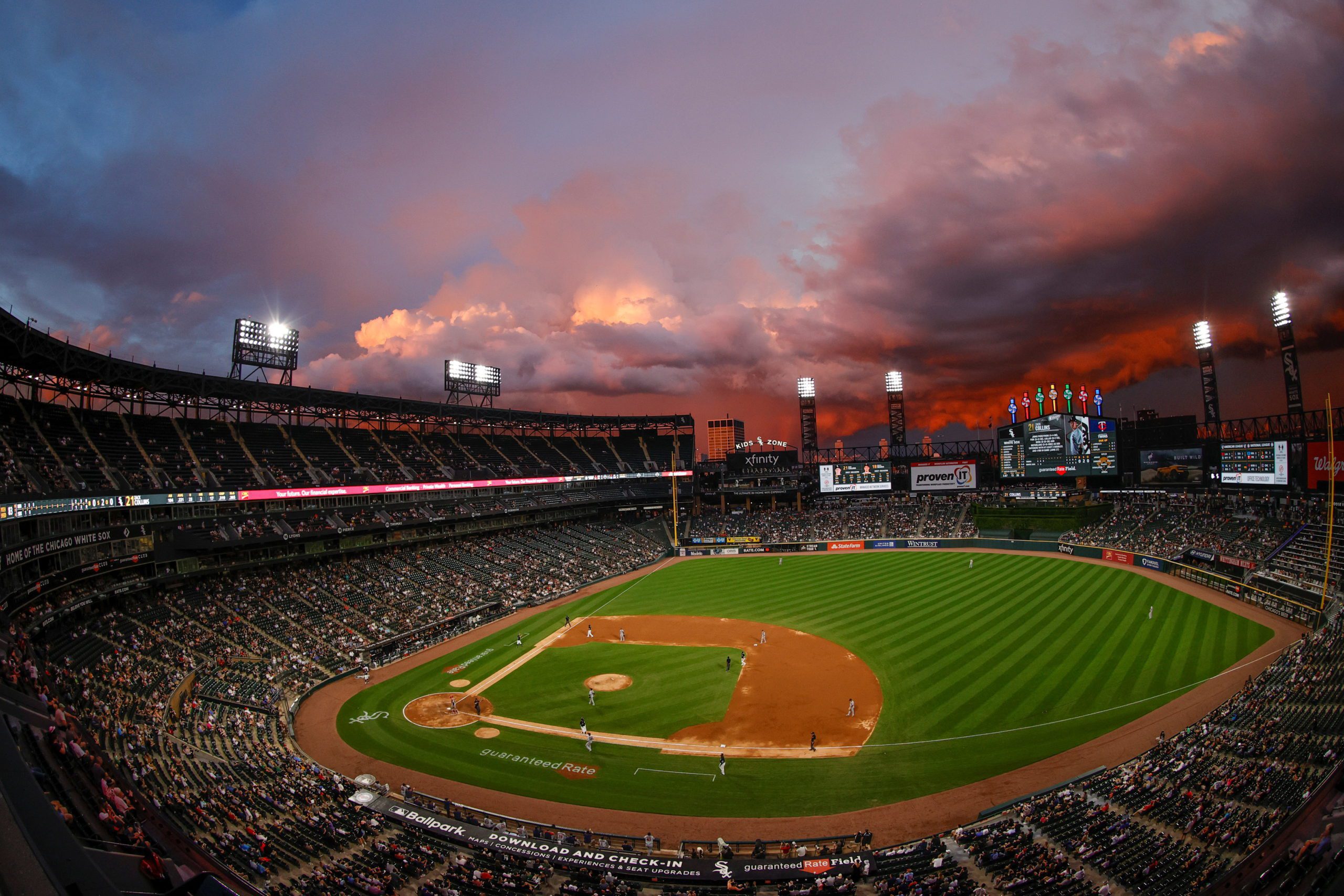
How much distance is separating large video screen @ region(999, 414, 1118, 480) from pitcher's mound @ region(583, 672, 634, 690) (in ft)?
186

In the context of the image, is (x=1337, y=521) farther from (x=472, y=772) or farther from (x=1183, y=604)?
(x=472, y=772)

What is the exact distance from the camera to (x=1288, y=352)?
2184 inches

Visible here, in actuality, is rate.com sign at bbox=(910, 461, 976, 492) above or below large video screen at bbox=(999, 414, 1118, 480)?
below

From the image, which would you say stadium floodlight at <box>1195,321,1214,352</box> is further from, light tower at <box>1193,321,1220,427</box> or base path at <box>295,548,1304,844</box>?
base path at <box>295,548,1304,844</box>

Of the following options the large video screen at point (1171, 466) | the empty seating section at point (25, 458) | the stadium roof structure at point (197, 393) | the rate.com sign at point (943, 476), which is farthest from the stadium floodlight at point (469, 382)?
the large video screen at point (1171, 466)

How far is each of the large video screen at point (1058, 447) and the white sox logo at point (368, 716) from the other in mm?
67833

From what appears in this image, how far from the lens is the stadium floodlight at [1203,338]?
68250 millimetres

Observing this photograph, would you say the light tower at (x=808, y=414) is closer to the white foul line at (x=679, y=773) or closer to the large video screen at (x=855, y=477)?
the large video screen at (x=855, y=477)

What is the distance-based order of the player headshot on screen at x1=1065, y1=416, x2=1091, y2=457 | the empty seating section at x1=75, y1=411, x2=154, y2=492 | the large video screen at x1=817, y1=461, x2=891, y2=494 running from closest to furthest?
1. the empty seating section at x1=75, y1=411, x2=154, y2=492
2. the player headshot on screen at x1=1065, y1=416, x2=1091, y2=457
3. the large video screen at x1=817, y1=461, x2=891, y2=494

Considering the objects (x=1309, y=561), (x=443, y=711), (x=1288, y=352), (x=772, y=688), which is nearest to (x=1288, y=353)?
(x=1288, y=352)

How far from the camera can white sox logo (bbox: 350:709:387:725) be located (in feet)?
95.8

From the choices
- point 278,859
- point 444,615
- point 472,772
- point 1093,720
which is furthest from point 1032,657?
point 444,615

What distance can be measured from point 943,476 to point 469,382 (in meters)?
60.7

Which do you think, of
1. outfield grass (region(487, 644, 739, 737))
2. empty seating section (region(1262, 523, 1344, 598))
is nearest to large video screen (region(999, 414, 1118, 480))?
empty seating section (region(1262, 523, 1344, 598))
